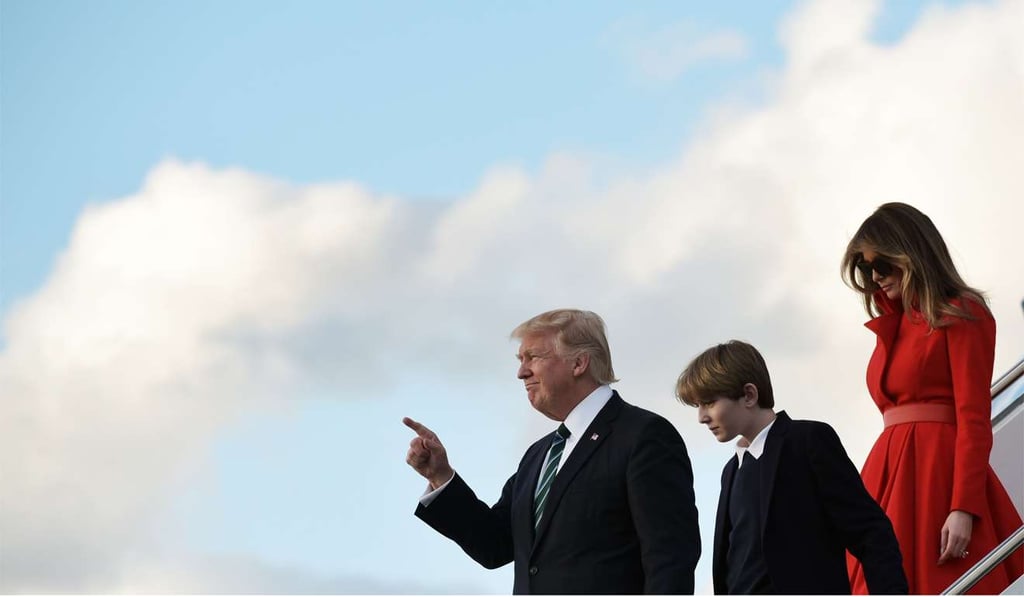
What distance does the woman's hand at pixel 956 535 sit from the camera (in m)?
5.05

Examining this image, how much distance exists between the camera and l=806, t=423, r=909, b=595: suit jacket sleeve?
4.52 meters

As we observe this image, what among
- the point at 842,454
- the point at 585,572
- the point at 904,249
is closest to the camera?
the point at 585,572

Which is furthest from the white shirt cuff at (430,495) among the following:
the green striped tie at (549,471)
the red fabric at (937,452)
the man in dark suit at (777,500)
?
the red fabric at (937,452)

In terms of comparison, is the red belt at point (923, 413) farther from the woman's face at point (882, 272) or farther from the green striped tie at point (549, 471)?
the green striped tie at point (549, 471)

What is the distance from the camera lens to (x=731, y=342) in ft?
16.8

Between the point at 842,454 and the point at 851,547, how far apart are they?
0.33 meters

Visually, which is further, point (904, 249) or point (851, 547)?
Result: point (904, 249)

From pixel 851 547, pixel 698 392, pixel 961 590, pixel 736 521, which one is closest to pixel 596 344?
pixel 698 392

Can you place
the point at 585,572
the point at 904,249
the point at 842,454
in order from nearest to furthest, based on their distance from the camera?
the point at 585,572 → the point at 842,454 → the point at 904,249

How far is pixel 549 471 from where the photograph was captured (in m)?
4.84

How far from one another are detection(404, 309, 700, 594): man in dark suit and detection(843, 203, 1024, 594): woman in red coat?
1.09 meters

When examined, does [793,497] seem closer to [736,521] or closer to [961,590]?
[736,521]

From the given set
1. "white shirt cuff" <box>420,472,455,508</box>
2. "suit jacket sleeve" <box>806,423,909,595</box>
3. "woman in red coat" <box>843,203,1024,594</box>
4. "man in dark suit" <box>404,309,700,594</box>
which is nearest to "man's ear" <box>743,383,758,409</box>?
"suit jacket sleeve" <box>806,423,909,595</box>

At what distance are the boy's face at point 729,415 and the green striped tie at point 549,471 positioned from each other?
53 cm
